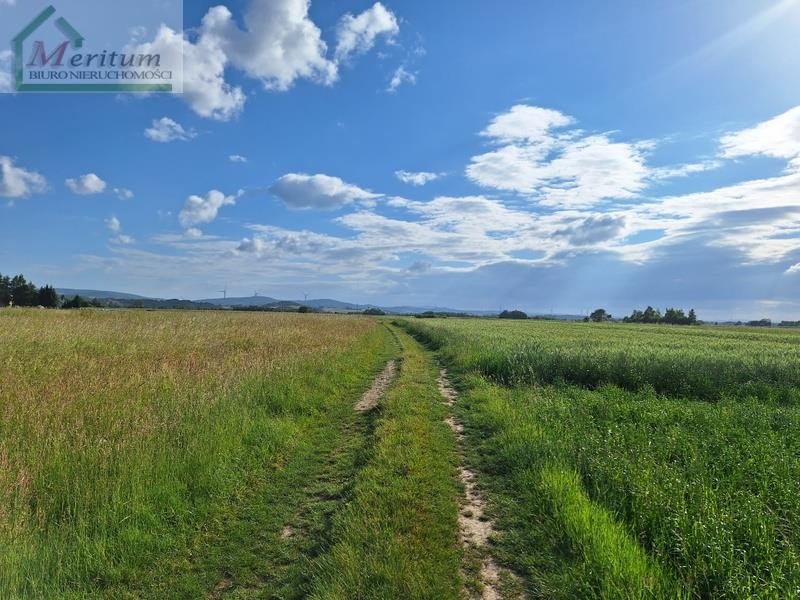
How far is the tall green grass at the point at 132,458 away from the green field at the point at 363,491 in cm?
3

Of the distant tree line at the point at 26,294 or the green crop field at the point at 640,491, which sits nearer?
the green crop field at the point at 640,491

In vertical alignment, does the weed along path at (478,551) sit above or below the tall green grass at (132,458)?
below

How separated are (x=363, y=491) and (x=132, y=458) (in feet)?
11.3

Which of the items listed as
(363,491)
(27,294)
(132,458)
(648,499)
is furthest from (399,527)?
(27,294)

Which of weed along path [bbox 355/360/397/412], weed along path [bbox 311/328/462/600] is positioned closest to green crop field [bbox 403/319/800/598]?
weed along path [bbox 311/328/462/600]

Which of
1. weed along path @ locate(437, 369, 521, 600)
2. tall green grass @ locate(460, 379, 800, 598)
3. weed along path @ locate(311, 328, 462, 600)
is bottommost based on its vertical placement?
weed along path @ locate(437, 369, 521, 600)

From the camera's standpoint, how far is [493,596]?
4.07 meters

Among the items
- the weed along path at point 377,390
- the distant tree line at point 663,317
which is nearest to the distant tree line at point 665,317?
the distant tree line at point 663,317

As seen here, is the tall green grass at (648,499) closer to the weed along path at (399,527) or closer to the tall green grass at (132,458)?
the weed along path at (399,527)

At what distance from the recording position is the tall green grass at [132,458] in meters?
4.43

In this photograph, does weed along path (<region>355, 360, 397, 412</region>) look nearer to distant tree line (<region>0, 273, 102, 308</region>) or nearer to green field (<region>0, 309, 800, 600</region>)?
green field (<region>0, 309, 800, 600</region>)

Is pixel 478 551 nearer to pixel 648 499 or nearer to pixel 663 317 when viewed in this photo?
pixel 648 499

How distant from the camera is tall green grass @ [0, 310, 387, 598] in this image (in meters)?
4.43

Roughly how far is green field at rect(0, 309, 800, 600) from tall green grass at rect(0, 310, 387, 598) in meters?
0.03
